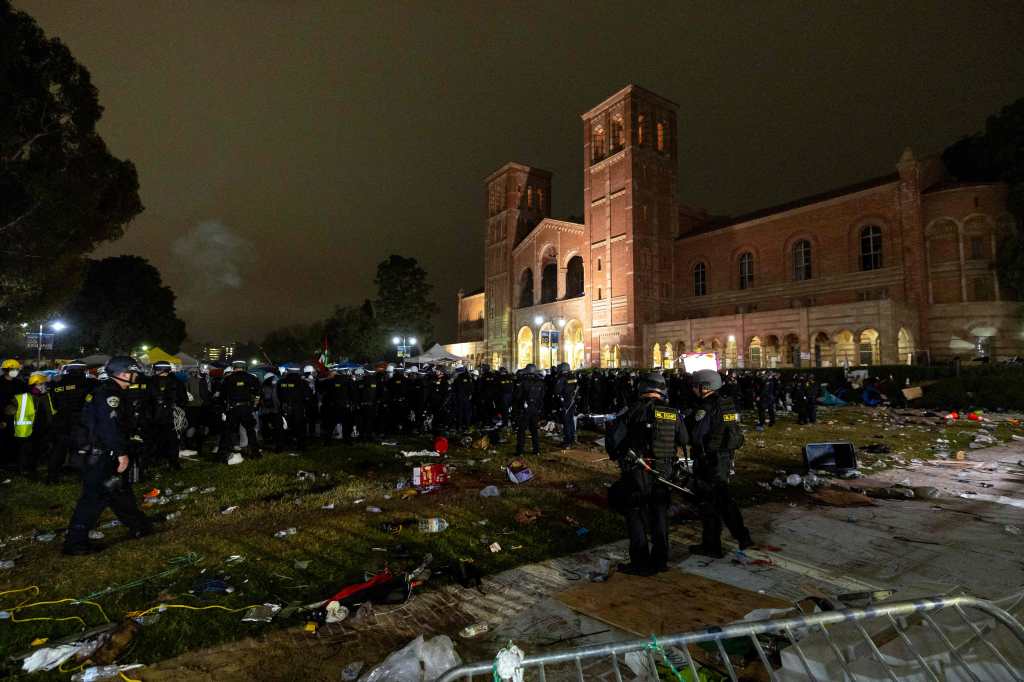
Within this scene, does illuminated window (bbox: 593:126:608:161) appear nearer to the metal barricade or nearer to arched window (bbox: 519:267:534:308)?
arched window (bbox: 519:267:534:308)

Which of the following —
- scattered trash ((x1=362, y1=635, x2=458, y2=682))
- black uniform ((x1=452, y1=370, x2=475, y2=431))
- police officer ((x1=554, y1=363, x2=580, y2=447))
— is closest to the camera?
scattered trash ((x1=362, y1=635, x2=458, y2=682))

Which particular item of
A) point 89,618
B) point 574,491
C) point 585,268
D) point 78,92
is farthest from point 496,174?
point 89,618

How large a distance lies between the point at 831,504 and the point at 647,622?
5.47 meters

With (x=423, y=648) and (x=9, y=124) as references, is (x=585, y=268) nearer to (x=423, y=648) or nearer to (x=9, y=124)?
(x=9, y=124)

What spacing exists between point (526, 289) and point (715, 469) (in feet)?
164

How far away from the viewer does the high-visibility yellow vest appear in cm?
920

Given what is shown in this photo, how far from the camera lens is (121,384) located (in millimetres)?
5988

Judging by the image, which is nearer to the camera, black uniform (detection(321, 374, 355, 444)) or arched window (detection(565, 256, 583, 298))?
black uniform (detection(321, 374, 355, 444))

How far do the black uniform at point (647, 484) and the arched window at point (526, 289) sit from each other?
49350mm

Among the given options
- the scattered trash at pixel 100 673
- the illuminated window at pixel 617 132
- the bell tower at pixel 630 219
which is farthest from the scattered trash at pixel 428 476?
the illuminated window at pixel 617 132

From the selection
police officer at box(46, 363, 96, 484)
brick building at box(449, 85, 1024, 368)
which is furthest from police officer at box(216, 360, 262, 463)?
brick building at box(449, 85, 1024, 368)

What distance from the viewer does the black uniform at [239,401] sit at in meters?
10.6

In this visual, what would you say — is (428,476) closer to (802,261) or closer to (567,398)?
(567,398)

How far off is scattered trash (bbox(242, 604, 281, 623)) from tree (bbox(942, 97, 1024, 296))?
3863 cm
